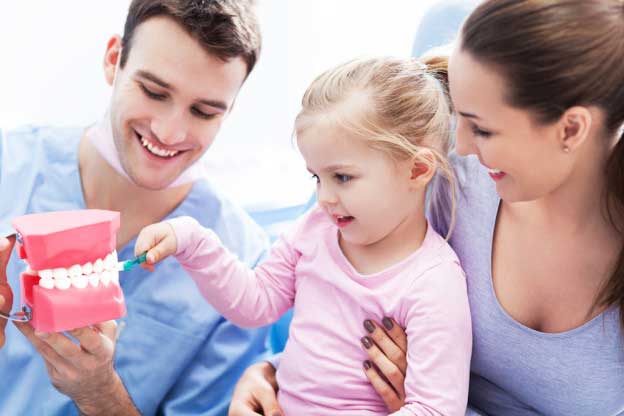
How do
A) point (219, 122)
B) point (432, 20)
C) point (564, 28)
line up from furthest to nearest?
point (432, 20) < point (219, 122) < point (564, 28)

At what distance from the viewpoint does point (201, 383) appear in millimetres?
1491

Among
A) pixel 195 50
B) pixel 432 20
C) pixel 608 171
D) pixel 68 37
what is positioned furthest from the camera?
pixel 68 37

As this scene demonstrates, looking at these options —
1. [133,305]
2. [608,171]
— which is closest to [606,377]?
[608,171]

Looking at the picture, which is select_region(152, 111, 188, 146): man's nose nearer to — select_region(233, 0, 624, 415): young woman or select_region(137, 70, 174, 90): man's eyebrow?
select_region(137, 70, 174, 90): man's eyebrow

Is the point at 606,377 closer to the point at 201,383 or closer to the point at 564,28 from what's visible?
the point at 564,28

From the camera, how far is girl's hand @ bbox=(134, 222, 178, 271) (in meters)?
1.15

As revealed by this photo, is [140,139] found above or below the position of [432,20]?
below

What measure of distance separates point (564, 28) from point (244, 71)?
693 millimetres

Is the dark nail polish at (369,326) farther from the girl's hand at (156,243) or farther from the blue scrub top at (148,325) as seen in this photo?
the blue scrub top at (148,325)

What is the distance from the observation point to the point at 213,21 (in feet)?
4.43

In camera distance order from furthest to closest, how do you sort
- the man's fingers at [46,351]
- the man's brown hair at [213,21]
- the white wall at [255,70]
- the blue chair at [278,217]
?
the white wall at [255,70] → the blue chair at [278,217] → the man's brown hair at [213,21] → the man's fingers at [46,351]

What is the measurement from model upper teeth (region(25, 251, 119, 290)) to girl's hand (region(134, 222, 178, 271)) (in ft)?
0.23

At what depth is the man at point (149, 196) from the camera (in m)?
1.35

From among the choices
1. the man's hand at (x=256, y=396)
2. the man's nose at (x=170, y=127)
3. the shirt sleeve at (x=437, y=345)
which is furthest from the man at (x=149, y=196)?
the shirt sleeve at (x=437, y=345)
